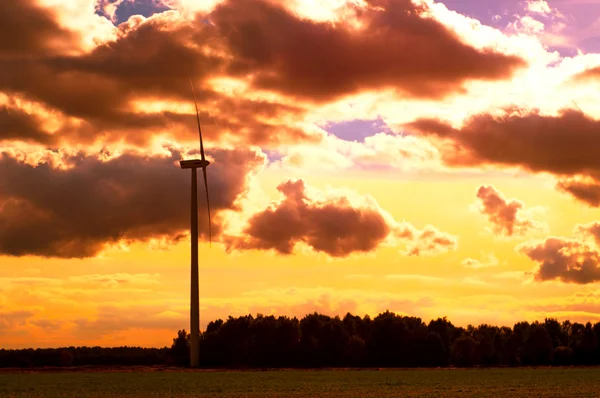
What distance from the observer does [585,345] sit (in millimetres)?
199500

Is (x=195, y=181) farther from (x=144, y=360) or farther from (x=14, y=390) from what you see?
(x=144, y=360)

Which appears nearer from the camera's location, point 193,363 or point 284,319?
point 193,363

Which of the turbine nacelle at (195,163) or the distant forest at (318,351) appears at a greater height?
the turbine nacelle at (195,163)

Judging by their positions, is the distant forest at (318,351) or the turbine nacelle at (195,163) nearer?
the turbine nacelle at (195,163)

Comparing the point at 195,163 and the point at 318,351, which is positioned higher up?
the point at 195,163

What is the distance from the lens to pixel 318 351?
16625cm

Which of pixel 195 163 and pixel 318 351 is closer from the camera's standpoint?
pixel 195 163

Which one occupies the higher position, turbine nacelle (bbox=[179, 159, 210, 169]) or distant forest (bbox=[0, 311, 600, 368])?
turbine nacelle (bbox=[179, 159, 210, 169])

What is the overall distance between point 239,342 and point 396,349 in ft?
115

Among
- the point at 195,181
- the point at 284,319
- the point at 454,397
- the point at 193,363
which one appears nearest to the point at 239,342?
the point at 284,319

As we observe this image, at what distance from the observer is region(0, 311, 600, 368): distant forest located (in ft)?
536

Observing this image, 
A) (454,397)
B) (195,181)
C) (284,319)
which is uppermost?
(195,181)

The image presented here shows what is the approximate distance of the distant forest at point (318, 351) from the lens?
6427 inches

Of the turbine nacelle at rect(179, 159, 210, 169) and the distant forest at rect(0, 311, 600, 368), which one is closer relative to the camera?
the turbine nacelle at rect(179, 159, 210, 169)
